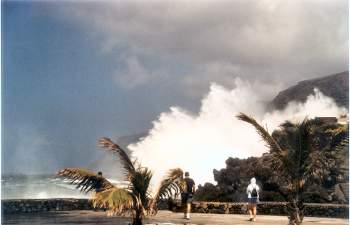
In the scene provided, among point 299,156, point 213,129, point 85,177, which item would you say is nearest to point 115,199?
point 85,177

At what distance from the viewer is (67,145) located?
14.2 metres

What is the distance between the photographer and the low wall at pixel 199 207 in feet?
44.7

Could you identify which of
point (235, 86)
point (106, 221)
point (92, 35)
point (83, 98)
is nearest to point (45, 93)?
point (83, 98)

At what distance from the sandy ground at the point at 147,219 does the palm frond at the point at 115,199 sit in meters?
2.05

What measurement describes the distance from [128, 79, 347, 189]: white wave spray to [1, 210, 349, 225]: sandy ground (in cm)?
178

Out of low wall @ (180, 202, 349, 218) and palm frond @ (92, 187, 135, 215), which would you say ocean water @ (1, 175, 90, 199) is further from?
palm frond @ (92, 187, 135, 215)

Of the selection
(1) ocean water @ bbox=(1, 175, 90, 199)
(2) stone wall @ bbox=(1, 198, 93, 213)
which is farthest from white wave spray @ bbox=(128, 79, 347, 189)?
(1) ocean water @ bbox=(1, 175, 90, 199)

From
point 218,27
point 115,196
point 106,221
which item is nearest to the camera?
point 115,196

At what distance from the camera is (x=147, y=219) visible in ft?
41.1

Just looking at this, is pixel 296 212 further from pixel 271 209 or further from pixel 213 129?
pixel 213 129

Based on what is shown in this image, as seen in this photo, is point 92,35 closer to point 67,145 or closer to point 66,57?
point 66,57

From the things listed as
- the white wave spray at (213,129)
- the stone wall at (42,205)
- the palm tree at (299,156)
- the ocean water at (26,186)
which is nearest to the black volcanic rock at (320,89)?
the white wave spray at (213,129)

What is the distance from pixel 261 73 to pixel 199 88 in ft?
5.52

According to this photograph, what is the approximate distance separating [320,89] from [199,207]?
4.70 meters
